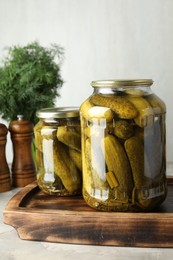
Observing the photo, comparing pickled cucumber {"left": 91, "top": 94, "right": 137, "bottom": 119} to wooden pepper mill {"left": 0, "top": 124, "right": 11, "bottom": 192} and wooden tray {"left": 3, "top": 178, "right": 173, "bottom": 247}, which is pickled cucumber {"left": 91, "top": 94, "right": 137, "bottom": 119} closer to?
wooden tray {"left": 3, "top": 178, "right": 173, "bottom": 247}

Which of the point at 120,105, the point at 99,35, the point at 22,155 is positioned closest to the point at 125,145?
the point at 120,105

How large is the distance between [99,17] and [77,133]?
781mm

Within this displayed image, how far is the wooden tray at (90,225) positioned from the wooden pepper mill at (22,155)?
0.28 m

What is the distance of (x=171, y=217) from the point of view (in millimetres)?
552

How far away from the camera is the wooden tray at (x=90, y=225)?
1.82 feet

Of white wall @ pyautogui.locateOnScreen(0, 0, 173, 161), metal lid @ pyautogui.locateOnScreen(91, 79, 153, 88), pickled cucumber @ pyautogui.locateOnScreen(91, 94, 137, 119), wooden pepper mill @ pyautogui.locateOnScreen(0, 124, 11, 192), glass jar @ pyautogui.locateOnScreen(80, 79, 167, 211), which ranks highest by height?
white wall @ pyautogui.locateOnScreen(0, 0, 173, 161)

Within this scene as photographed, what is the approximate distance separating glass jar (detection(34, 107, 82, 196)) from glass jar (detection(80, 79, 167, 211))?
100mm

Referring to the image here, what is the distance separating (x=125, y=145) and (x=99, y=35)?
2.94ft

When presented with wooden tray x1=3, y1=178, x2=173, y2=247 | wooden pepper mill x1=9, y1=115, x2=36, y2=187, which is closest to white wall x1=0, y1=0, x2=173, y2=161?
wooden pepper mill x1=9, y1=115, x2=36, y2=187

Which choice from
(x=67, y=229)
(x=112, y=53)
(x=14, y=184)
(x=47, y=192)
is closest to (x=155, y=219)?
(x=67, y=229)

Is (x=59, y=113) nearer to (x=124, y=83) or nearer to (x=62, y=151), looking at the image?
(x=62, y=151)

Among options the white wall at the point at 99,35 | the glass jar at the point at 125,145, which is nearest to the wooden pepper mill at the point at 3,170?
the glass jar at the point at 125,145

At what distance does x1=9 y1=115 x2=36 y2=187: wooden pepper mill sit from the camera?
916mm

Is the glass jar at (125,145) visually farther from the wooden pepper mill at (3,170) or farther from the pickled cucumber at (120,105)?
the wooden pepper mill at (3,170)
